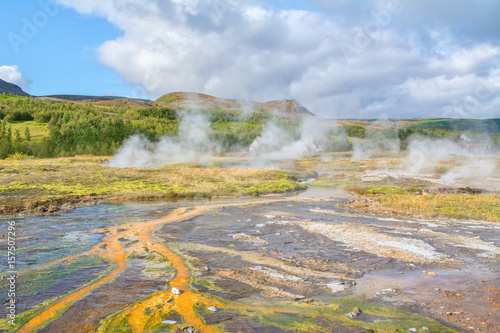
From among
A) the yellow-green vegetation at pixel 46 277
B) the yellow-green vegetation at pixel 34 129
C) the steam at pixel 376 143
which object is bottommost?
the yellow-green vegetation at pixel 46 277

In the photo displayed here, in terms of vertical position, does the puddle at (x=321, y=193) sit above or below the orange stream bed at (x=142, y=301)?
below

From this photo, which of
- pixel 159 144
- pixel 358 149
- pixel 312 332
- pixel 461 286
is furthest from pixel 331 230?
pixel 358 149

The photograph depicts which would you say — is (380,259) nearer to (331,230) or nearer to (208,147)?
(331,230)

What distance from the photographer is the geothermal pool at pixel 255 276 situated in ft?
25.1

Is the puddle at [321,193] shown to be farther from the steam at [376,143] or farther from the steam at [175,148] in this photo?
the steam at [376,143]

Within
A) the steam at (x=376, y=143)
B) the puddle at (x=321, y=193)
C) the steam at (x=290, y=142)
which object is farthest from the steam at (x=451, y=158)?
the steam at (x=290, y=142)

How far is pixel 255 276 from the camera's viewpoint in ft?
34.8

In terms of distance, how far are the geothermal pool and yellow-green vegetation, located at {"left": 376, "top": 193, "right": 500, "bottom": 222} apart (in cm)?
189

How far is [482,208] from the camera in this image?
897 inches

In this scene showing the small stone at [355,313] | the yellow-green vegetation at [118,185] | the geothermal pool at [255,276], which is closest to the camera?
the geothermal pool at [255,276]

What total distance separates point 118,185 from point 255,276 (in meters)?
26.9

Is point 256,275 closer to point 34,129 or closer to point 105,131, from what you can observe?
point 105,131

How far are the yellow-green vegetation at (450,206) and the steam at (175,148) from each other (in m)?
47.9

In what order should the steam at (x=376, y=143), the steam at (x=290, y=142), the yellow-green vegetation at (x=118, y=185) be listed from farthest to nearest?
the steam at (x=376, y=143) < the steam at (x=290, y=142) < the yellow-green vegetation at (x=118, y=185)
